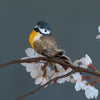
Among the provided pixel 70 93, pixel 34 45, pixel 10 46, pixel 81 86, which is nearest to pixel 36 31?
pixel 34 45

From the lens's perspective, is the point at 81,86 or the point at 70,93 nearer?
the point at 81,86

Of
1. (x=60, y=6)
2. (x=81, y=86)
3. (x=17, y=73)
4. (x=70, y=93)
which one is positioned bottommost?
(x=81, y=86)

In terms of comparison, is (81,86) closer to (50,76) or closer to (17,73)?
(50,76)

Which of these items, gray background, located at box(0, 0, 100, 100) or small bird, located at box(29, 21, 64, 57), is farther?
gray background, located at box(0, 0, 100, 100)

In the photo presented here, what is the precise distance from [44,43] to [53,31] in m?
0.37

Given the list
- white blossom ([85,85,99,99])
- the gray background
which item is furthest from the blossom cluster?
the gray background

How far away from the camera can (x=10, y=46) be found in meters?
0.69

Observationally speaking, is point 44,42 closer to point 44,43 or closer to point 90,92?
point 44,43

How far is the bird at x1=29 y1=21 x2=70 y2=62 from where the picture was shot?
13.2 inches

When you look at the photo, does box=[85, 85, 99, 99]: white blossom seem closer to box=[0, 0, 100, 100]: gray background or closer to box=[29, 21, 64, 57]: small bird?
box=[29, 21, 64, 57]: small bird

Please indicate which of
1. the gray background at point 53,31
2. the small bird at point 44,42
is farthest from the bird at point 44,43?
the gray background at point 53,31

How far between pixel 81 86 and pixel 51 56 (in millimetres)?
96

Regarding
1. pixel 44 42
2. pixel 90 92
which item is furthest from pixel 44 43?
pixel 90 92

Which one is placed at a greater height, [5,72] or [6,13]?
[6,13]
